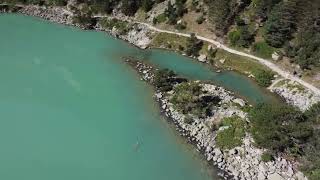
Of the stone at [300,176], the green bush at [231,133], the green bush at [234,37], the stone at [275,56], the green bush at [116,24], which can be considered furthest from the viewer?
the green bush at [116,24]

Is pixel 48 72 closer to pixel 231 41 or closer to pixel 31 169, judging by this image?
pixel 31 169

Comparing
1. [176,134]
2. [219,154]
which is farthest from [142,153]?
[219,154]

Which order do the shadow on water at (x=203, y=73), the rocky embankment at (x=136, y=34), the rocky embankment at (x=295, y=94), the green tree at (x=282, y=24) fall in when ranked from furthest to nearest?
the rocky embankment at (x=136, y=34) → the green tree at (x=282, y=24) → the shadow on water at (x=203, y=73) → the rocky embankment at (x=295, y=94)

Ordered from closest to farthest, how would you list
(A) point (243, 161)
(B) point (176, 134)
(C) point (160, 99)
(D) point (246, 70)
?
(A) point (243, 161)
(B) point (176, 134)
(C) point (160, 99)
(D) point (246, 70)

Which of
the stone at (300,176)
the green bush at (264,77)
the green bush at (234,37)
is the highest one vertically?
the green bush at (234,37)

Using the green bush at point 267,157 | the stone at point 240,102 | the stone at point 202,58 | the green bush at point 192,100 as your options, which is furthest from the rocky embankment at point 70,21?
the green bush at point 267,157

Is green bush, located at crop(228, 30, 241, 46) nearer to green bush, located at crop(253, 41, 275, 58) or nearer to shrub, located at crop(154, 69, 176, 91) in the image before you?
green bush, located at crop(253, 41, 275, 58)

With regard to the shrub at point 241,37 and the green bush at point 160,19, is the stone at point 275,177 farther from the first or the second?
the green bush at point 160,19

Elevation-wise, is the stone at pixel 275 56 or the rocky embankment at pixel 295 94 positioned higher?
the stone at pixel 275 56

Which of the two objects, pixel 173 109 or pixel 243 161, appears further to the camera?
pixel 173 109
